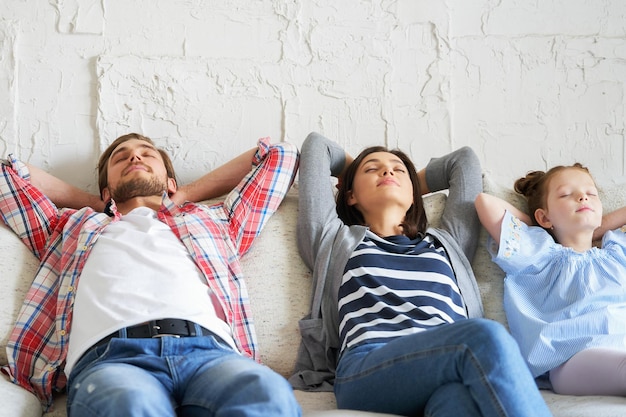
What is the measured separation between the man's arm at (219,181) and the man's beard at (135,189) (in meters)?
0.11

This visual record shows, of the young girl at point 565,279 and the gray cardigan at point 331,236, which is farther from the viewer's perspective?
the gray cardigan at point 331,236

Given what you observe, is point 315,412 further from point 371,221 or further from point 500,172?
point 500,172

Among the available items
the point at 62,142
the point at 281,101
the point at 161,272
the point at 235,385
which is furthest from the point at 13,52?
the point at 235,385

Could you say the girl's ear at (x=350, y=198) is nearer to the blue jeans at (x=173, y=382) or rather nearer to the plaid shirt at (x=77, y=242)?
the plaid shirt at (x=77, y=242)

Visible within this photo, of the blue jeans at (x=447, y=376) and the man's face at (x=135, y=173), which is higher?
the man's face at (x=135, y=173)

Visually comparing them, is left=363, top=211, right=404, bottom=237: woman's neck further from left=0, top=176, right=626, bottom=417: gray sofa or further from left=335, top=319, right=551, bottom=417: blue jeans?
left=335, top=319, right=551, bottom=417: blue jeans

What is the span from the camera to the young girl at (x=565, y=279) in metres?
1.82

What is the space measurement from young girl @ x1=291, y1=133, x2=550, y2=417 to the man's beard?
0.41 meters

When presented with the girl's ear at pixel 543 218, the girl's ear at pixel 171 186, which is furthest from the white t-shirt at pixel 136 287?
the girl's ear at pixel 543 218

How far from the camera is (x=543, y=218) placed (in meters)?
2.21

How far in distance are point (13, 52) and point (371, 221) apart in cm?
126

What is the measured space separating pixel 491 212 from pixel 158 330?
982mm

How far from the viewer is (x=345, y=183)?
2273 millimetres

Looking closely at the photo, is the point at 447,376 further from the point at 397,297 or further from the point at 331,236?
the point at 331,236
